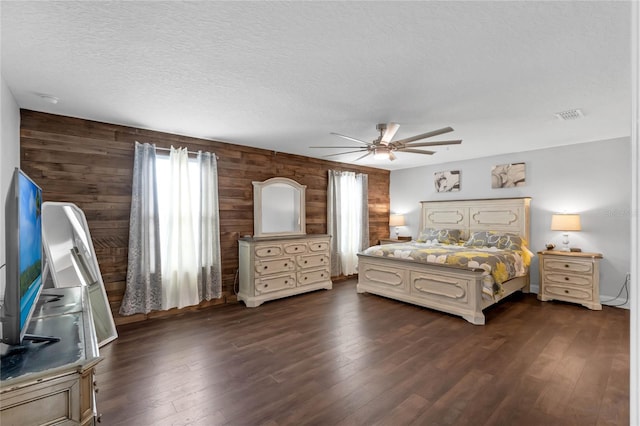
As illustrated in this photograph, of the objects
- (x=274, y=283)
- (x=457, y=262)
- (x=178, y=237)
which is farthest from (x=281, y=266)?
(x=457, y=262)

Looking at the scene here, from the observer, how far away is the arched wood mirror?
4.71 metres

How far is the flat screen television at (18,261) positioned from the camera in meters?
1.12

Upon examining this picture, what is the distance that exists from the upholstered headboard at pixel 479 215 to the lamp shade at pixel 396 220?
42 cm

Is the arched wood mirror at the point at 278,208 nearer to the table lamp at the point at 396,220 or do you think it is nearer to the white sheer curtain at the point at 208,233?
the white sheer curtain at the point at 208,233

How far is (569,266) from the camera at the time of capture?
4.13m

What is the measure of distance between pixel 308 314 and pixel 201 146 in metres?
2.70

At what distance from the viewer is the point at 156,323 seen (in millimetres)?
3564

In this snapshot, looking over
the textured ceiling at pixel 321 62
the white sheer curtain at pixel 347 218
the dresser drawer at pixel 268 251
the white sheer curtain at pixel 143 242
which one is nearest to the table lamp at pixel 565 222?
the textured ceiling at pixel 321 62

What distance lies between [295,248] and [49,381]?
12.1 feet

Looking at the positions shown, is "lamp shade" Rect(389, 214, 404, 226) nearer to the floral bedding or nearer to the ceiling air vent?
the floral bedding

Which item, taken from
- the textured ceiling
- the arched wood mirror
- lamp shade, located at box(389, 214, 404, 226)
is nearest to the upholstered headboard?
lamp shade, located at box(389, 214, 404, 226)

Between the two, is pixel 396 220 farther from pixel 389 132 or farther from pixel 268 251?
pixel 389 132

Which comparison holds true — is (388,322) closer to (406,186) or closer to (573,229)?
(573,229)

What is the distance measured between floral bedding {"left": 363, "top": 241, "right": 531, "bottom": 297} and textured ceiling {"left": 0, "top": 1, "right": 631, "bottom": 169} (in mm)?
1647
